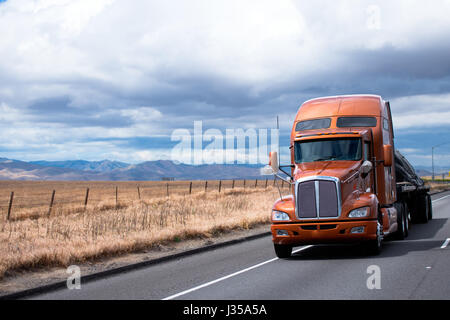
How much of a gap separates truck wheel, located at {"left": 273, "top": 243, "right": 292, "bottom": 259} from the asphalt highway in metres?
0.19

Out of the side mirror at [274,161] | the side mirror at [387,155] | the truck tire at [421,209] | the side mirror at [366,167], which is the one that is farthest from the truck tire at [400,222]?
the truck tire at [421,209]

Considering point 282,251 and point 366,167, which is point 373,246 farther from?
point 282,251

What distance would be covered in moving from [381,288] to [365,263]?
3.10 m

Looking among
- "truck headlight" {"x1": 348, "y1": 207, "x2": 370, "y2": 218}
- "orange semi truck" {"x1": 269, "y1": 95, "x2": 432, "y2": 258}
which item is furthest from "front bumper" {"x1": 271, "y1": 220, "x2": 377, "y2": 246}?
"truck headlight" {"x1": 348, "y1": 207, "x2": 370, "y2": 218}

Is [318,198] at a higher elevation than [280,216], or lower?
higher

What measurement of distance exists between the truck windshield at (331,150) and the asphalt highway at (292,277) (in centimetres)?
238

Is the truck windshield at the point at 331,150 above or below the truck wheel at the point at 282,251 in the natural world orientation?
above

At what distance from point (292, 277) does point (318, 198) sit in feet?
9.26

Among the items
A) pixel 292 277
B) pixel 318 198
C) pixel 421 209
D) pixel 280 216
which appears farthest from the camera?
pixel 421 209

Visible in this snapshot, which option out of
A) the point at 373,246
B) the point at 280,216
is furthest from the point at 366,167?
the point at 280,216

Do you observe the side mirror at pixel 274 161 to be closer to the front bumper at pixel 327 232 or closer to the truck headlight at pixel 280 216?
the truck headlight at pixel 280 216

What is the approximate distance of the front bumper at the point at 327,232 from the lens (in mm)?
13266

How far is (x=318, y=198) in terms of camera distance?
13.4 m

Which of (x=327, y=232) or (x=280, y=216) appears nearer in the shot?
(x=327, y=232)
